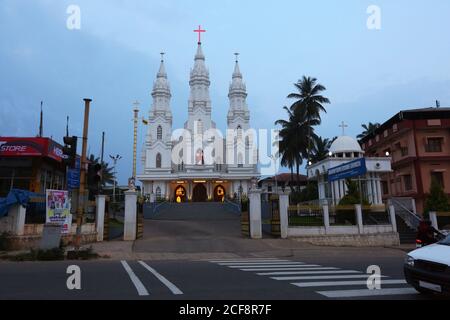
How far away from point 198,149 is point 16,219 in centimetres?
4487

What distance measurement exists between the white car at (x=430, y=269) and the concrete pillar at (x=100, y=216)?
1628 cm

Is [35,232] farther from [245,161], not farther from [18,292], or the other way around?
[245,161]

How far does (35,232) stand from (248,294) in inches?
541

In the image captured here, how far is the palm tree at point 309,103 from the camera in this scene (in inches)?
1772

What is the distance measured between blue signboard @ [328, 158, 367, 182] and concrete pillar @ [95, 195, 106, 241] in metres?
13.8

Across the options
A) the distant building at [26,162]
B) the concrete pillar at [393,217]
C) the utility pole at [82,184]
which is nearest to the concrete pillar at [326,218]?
the concrete pillar at [393,217]

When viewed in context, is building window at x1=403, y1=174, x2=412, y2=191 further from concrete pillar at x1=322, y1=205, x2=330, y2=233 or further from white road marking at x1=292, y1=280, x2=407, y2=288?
white road marking at x1=292, y1=280, x2=407, y2=288

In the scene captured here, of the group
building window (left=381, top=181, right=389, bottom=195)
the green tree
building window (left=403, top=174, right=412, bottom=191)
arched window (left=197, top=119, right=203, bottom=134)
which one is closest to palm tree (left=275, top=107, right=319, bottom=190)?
building window (left=381, top=181, right=389, bottom=195)

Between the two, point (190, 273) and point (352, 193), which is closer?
point (190, 273)

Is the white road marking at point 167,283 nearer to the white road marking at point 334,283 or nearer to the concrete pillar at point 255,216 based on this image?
the white road marking at point 334,283

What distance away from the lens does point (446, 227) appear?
72.5 ft

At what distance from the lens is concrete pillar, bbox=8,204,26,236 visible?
16156mm

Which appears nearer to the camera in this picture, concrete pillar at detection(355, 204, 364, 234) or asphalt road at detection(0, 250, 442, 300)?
asphalt road at detection(0, 250, 442, 300)

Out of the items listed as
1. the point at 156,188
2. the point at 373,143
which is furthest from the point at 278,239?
the point at 156,188
